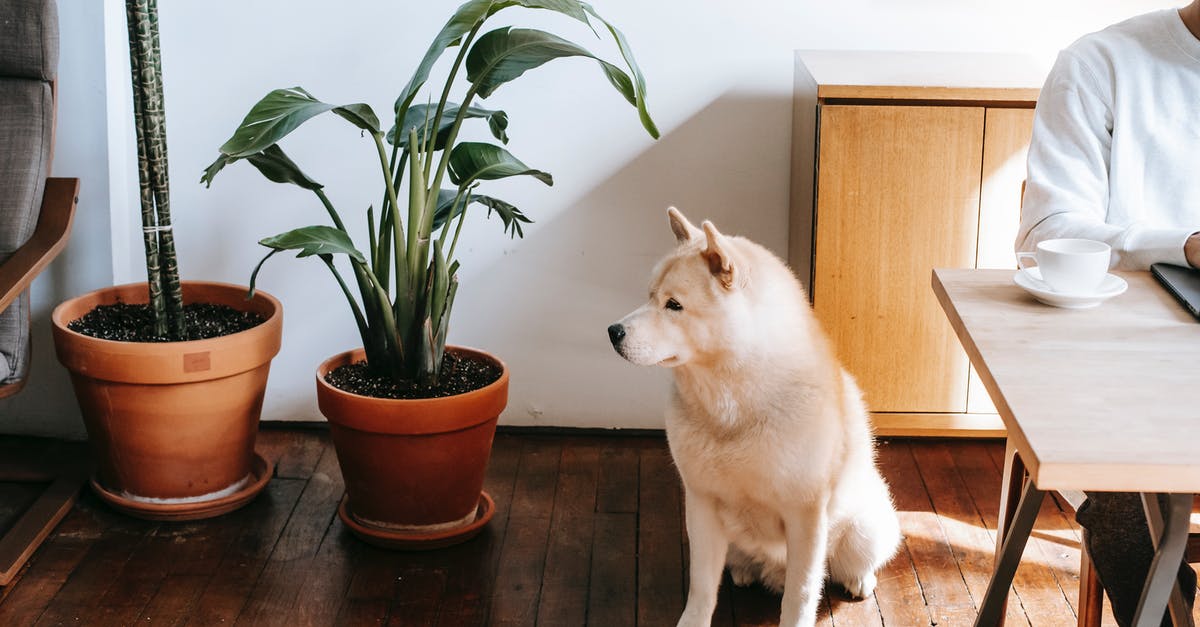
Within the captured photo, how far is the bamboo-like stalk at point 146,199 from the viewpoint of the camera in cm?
223

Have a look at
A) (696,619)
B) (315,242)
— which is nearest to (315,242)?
(315,242)

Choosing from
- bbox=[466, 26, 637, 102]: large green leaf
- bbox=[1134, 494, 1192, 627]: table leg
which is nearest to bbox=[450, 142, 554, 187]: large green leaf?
bbox=[466, 26, 637, 102]: large green leaf

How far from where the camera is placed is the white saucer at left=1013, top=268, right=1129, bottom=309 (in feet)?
4.55

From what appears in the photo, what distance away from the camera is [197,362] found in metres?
2.26

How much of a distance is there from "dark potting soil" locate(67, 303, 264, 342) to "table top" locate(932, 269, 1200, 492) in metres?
1.57

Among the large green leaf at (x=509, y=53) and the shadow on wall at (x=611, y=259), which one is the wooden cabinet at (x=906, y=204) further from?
the large green leaf at (x=509, y=53)

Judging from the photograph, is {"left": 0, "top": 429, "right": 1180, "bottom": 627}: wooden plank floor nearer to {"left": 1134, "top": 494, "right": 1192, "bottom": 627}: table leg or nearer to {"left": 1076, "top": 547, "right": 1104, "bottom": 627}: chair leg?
{"left": 1076, "top": 547, "right": 1104, "bottom": 627}: chair leg

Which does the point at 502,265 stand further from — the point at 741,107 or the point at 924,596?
the point at 924,596

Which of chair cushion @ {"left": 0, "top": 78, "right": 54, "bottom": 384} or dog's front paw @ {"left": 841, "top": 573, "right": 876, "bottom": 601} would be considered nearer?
dog's front paw @ {"left": 841, "top": 573, "right": 876, "bottom": 601}

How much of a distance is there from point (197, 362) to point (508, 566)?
753 millimetres

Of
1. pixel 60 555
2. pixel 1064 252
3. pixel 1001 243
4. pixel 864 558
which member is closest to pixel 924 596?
pixel 864 558

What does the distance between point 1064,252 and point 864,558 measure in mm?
860

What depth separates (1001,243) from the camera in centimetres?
240

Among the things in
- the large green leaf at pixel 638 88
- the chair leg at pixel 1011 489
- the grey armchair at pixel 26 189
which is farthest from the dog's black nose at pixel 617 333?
the grey armchair at pixel 26 189
